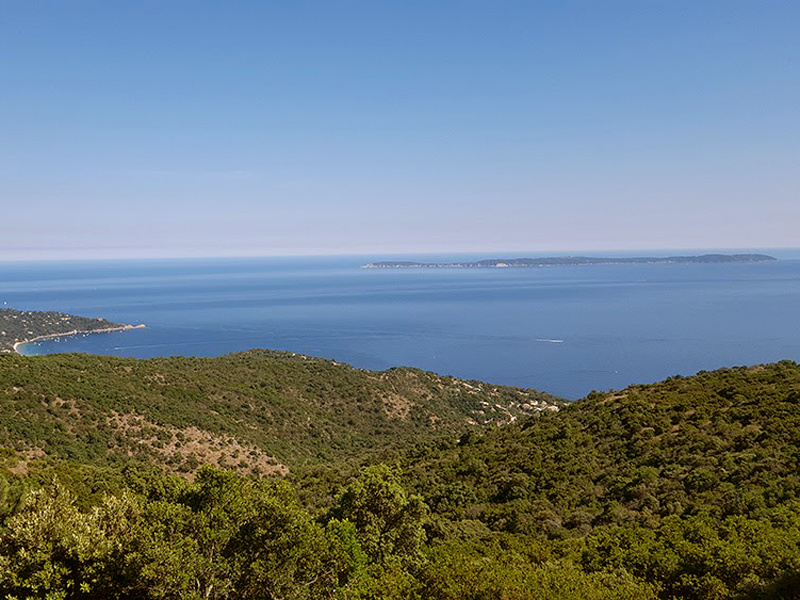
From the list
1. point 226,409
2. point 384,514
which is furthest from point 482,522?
point 226,409

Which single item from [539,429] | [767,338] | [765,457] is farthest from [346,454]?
[767,338]

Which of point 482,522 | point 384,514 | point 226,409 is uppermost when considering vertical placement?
point 384,514

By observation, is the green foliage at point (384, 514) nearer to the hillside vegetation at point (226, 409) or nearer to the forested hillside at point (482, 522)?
the forested hillside at point (482, 522)

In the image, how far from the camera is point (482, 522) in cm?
2611

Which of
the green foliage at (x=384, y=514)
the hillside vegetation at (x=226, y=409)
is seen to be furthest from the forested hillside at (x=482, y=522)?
the hillside vegetation at (x=226, y=409)

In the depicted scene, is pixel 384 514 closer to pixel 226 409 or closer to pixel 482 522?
pixel 482 522

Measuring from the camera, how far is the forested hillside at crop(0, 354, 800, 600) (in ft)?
38.6

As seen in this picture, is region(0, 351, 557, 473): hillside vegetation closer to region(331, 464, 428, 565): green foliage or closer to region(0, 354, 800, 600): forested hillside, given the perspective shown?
region(0, 354, 800, 600): forested hillside

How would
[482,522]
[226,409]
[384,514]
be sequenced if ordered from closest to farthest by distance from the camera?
[384,514], [482,522], [226,409]

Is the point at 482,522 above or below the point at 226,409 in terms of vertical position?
above

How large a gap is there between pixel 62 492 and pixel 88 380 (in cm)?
4672

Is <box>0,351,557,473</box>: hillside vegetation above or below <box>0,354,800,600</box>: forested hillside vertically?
below

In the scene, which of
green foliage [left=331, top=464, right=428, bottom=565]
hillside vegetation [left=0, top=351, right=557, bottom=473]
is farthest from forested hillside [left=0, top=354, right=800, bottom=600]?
hillside vegetation [left=0, top=351, right=557, bottom=473]

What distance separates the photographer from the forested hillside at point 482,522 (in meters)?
11.8
